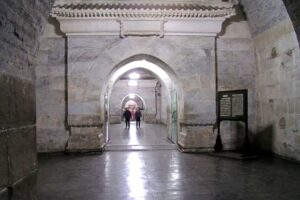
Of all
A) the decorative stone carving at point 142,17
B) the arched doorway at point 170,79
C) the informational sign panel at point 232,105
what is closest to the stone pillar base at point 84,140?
the arched doorway at point 170,79

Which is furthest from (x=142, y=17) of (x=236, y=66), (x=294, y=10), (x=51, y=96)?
(x=294, y=10)

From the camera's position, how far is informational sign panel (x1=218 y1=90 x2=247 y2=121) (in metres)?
7.31

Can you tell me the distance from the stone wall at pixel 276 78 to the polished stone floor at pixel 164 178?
0.67m

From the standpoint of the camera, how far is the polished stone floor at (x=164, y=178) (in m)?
4.33

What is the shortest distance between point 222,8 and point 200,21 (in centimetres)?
61

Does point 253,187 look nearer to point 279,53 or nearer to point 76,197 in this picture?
point 76,197

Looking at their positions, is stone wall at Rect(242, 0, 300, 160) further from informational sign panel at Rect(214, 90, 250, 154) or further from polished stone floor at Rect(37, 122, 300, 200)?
informational sign panel at Rect(214, 90, 250, 154)

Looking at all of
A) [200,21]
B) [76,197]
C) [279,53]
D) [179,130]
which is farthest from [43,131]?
[279,53]

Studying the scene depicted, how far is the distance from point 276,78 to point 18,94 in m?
6.11

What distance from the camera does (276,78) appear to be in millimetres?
7426

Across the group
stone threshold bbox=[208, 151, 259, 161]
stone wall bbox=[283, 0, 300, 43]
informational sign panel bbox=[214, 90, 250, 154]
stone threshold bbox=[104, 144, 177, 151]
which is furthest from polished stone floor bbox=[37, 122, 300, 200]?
stone wall bbox=[283, 0, 300, 43]

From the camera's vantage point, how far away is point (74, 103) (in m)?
8.01

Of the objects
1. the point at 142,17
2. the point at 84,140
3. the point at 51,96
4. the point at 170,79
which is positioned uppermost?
the point at 142,17

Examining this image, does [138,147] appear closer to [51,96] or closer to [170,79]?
[170,79]
